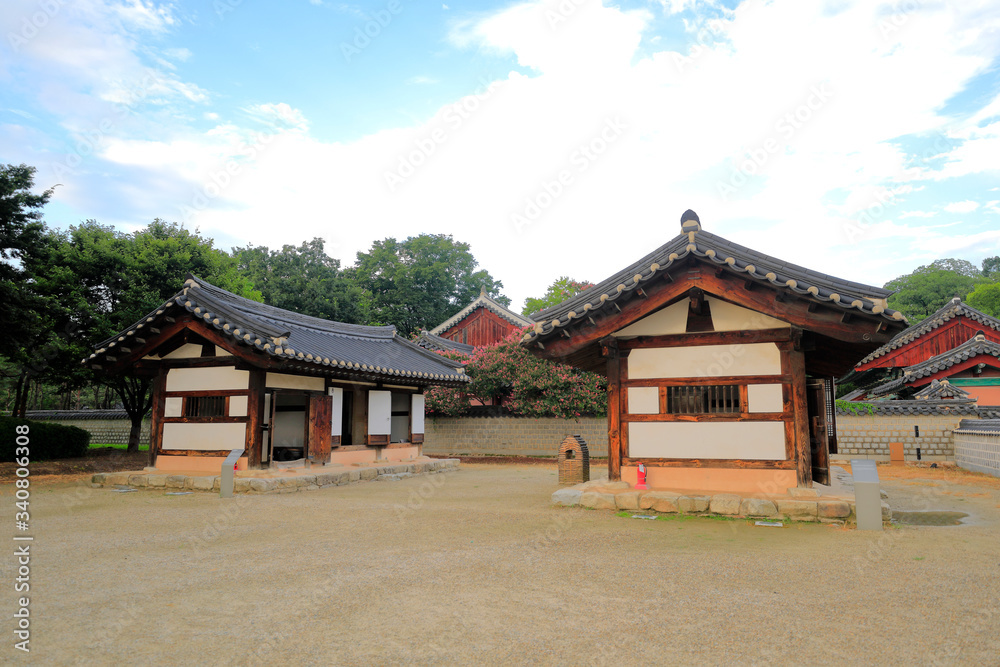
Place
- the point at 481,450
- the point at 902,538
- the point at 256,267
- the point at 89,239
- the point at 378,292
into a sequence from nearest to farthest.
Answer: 1. the point at 902,538
2. the point at 89,239
3. the point at 481,450
4. the point at 256,267
5. the point at 378,292

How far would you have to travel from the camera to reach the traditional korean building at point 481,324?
38875mm

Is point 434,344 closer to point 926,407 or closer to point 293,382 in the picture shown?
point 293,382

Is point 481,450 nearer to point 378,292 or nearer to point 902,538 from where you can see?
point 902,538

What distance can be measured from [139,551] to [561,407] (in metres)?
18.8

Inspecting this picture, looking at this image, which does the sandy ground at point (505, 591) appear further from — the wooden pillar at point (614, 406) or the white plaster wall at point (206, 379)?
the white plaster wall at point (206, 379)

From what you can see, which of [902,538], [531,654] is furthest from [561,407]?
[531,654]

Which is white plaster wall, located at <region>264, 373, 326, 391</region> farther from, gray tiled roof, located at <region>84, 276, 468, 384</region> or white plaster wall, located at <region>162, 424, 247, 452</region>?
white plaster wall, located at <region>162, 424, 247, 452</region>

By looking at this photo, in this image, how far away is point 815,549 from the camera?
6430 mm

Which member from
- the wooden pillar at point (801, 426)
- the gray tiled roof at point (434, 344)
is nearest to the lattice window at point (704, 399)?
the wooden pillar at point (801, 426)

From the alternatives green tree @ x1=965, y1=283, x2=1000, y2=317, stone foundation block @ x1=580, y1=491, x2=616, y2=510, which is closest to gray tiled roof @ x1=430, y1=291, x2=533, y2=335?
stone foundation block @ x1=580, y1=491, x2=616, y2=510

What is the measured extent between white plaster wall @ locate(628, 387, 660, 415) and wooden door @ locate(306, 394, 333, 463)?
28.2 ft

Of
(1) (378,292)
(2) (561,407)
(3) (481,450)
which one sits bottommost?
(3) (481,450)

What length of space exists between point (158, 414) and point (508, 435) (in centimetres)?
1542

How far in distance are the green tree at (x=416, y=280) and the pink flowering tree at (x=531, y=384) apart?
833 inches
